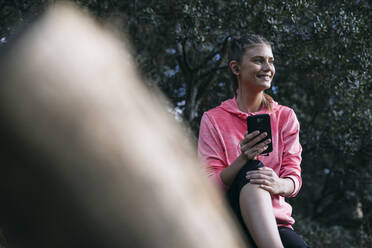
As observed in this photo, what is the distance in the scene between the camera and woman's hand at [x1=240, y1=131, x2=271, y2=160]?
8.34ft

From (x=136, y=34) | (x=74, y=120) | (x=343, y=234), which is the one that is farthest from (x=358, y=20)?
(x=74, y=120)

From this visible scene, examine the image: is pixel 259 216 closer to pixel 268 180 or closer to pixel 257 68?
pixel 268 180

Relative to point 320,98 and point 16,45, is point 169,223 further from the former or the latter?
point 320,98

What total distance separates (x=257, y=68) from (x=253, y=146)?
726 millimetres

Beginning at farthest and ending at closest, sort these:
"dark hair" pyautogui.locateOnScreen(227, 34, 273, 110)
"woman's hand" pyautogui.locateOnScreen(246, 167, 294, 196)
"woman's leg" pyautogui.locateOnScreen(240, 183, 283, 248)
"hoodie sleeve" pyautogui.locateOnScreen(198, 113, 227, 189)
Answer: "dark hair" pyautogui.locateOnScreen(227, 34, 273, 110)
"hoodie sleeve" pyautogui.locateOnScreen(198, 113, 227, 189)
"woman's hand" pyautogui.locateOnScreen(246, 167, 294, 196)
"woman's leg" pyautogui.locateOnScreen(240, 183, 283, 248)

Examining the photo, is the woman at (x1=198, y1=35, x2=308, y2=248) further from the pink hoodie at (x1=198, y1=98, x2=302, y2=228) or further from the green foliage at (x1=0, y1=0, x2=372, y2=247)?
the green foliage at (x1=0, y1=0, x2=372, y2=247)

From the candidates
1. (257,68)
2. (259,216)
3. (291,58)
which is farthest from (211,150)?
(291,58)

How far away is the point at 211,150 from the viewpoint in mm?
2918

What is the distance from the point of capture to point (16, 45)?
4.35 ft

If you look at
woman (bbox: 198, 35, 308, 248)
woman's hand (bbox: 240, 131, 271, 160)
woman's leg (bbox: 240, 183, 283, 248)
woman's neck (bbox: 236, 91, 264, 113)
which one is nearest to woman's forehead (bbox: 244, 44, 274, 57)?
woman (bbox: 198, 35, 308, 248)

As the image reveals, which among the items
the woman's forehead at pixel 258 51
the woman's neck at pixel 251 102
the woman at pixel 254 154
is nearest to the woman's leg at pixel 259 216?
the woman at pixel 254 154

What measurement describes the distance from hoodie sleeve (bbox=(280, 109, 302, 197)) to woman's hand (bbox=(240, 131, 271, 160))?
1.03 feet

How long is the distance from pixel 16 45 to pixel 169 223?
0.75m

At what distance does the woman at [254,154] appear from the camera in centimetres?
228
